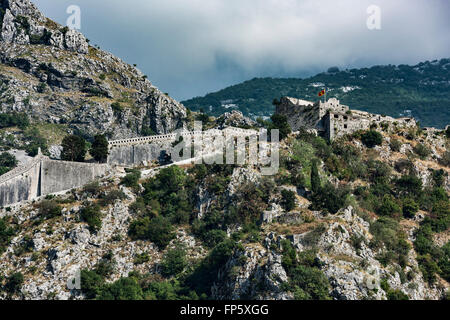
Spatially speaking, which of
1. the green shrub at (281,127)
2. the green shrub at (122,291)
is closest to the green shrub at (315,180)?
the green shrub at (281,127)

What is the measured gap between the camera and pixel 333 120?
8662 centimetres

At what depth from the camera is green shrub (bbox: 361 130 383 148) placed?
83750mm

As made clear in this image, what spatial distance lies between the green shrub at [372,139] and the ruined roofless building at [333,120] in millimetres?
2564

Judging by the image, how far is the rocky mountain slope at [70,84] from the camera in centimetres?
10944

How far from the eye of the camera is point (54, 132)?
345 feet

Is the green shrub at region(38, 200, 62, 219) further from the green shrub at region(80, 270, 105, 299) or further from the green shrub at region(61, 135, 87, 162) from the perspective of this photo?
the green shrub at region(61, 135, 87, 162)

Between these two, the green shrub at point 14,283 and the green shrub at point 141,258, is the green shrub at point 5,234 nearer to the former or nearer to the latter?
the green shrub at point 14,283

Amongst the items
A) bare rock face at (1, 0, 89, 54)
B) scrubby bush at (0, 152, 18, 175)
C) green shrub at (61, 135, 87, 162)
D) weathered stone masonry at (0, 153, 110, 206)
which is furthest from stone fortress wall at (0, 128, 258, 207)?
bare rock face at (1, 0, 89, 54)

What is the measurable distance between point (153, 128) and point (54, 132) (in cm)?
1744

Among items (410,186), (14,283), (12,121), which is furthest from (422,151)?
(12,121)

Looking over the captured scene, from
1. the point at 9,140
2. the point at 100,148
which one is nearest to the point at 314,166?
the point at 100,148

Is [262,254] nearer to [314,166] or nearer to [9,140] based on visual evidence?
[314,166]

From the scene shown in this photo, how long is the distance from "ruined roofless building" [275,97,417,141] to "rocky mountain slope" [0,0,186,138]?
2808cm

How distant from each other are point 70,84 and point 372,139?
60040 mm
